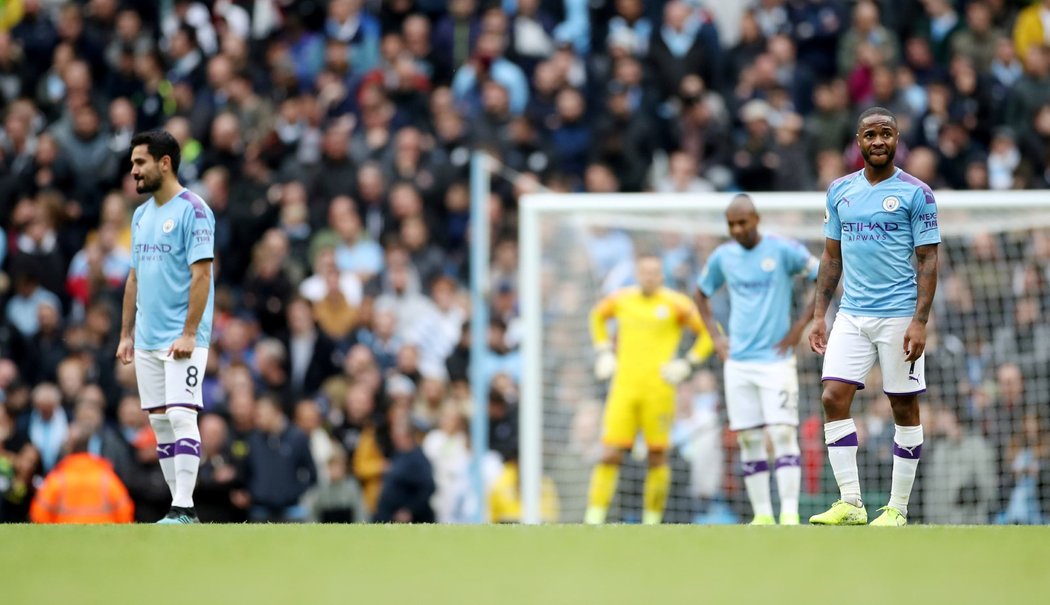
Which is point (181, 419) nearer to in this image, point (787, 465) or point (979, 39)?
point (787, 465)

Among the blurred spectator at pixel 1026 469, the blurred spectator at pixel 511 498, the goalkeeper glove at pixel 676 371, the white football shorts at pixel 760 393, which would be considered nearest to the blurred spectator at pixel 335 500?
the blurred spectator at pixel 511 498

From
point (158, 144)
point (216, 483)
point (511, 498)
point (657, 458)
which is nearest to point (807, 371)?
point (657, 458)

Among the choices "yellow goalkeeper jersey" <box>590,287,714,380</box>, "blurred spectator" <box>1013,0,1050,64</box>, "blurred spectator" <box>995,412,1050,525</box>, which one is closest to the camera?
"yellow goalkeeper jersey" <box>590,287,714,380</box>

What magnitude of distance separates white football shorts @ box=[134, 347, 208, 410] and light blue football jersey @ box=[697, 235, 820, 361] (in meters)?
3.99

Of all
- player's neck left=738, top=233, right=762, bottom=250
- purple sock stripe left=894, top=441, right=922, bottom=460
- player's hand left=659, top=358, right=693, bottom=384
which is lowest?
purple sock stripe left=894, top=441, right=922, bottom=460

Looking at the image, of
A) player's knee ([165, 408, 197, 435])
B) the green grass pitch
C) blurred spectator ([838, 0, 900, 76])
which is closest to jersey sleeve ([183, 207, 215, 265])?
player's knee ([165, 408, 197, 435])

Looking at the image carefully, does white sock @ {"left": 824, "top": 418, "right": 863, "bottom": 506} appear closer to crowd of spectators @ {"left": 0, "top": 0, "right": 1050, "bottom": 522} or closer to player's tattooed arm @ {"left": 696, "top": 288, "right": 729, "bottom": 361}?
player's tattooed arm @ {"left": 696, "top": 288, "right": 729, "bottom": 361}

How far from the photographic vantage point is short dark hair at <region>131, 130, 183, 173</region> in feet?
36.0

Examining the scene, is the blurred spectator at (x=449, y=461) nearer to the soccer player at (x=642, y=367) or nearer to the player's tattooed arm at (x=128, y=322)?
the soccer player at (x=642, y=367)

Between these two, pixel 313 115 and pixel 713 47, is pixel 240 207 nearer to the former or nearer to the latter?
pixel 313 115

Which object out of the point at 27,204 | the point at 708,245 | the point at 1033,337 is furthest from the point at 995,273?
the point at 27,204

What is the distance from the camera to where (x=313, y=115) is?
2053cm

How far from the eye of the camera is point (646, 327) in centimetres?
1512

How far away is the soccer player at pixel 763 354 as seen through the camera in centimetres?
1263
